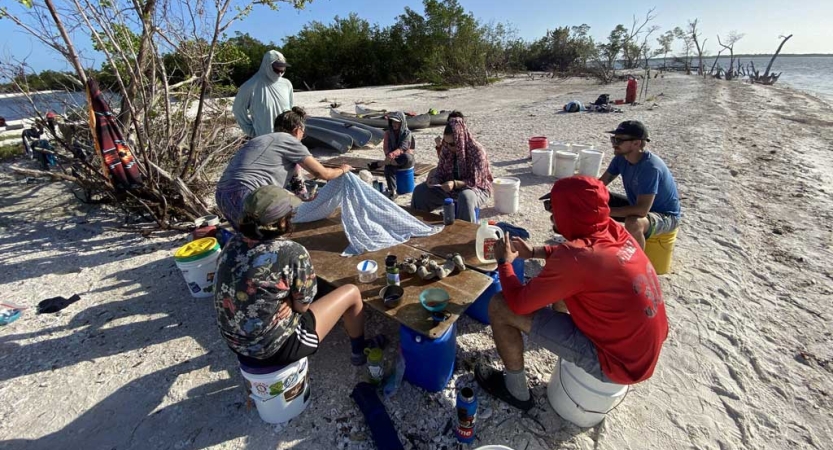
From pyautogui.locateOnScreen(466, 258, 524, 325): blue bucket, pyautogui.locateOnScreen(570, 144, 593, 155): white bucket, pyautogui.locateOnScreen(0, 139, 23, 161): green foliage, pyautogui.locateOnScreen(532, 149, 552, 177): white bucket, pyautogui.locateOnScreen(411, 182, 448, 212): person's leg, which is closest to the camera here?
pyautogui.locateOnScreen(466, 258, 524, 325): blue bucket

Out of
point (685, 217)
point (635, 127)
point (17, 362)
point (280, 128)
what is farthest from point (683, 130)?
point (17, 362)

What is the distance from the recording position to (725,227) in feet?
16.2

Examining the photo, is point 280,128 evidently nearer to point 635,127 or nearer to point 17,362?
point 17,362

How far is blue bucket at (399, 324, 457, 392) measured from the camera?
247cm

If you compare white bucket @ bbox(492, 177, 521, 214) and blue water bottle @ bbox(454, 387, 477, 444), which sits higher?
white bucket @ bbox(492, 177, 521, 214)

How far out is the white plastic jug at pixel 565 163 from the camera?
6716 millimetres

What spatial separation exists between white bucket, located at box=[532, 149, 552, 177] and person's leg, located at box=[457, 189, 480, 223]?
138 inches

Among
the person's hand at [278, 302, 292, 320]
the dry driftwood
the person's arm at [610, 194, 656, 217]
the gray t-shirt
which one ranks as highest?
the gray t-shirt

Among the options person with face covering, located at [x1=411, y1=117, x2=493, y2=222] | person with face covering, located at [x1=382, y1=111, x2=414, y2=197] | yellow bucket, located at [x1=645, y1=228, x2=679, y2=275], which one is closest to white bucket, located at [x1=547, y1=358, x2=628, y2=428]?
yellow bucket, located at [x1=645, y1=228, x2=679, y2=275]

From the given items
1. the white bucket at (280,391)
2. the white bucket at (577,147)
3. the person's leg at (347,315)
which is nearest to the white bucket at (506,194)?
the white bucket at (577,147)

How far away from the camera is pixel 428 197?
183 inches

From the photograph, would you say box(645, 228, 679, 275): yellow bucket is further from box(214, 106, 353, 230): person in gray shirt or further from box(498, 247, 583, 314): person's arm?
box(214, 106, 353, 230): person in gray shirt

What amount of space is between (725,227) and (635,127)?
269 cm

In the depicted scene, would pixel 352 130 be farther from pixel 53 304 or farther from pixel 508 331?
pixel 508 331
